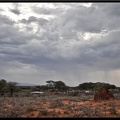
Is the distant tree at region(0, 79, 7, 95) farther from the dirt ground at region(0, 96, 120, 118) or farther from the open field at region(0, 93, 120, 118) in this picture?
the dirt ground at region(0, 96, 120, 118)

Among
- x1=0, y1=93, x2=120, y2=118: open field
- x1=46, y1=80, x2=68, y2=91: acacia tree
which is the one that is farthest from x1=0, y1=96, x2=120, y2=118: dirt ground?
x1=46, y1=80, x2=68, y2=91: acacia tree

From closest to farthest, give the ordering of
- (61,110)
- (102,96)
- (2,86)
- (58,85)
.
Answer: (61,110)
(102,96)
(2,86)
(58,85)

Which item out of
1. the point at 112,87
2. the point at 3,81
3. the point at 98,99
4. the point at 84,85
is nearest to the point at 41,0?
the point at 98,99

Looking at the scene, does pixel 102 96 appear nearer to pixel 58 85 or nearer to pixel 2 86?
pixel 2 86

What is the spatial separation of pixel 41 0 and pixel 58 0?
20 cm

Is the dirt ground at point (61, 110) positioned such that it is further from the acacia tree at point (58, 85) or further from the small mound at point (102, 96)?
the acacia tree at point (58, 85)

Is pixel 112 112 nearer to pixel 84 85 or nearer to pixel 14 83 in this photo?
pixel 14 83

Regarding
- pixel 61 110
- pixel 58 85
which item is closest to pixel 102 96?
pixel 61 110

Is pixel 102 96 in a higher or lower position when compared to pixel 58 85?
lower

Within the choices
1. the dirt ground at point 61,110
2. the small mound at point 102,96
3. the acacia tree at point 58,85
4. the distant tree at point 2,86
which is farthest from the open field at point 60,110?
the acacia tree at point 58,85

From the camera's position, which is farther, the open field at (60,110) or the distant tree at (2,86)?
the distant tree at (2,86)

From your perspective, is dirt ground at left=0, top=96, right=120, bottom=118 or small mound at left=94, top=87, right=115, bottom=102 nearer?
dirt ground at left=0, top=96, right=120, bottom=118

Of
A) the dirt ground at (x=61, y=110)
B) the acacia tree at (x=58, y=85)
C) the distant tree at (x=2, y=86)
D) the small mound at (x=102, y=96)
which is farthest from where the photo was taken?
the acacia tree at (x=58, y=85)

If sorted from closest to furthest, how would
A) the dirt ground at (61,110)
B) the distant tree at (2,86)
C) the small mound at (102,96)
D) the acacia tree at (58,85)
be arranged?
the dirt ground at (61,110)
the small mound at (102,96)
the distant tree at (2,86)
the acacia tree at (58,85)
